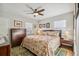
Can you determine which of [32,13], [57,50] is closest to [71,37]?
[57,50]

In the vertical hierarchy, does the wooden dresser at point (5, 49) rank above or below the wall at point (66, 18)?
below

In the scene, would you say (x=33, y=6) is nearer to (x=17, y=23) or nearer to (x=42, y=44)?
(x=17, y=23)

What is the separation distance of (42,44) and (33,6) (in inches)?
21.4

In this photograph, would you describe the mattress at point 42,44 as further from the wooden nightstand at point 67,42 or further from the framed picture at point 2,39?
the framed picture at point 2,39

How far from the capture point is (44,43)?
5.69ft

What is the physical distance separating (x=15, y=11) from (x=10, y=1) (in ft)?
0.54

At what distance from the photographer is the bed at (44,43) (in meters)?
1.73

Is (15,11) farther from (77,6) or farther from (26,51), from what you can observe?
(77,6)

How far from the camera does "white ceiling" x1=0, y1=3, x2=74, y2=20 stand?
174 cm

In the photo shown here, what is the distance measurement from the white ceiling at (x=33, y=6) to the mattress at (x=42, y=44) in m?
0.29

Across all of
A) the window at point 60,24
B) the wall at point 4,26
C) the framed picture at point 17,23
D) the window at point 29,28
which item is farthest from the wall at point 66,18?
the wall at point 4,26

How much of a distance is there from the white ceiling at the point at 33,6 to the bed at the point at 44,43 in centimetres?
25

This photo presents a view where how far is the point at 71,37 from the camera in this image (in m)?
1.74

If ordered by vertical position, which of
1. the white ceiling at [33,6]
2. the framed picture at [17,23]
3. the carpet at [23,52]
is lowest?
the carpet at [23,52]
